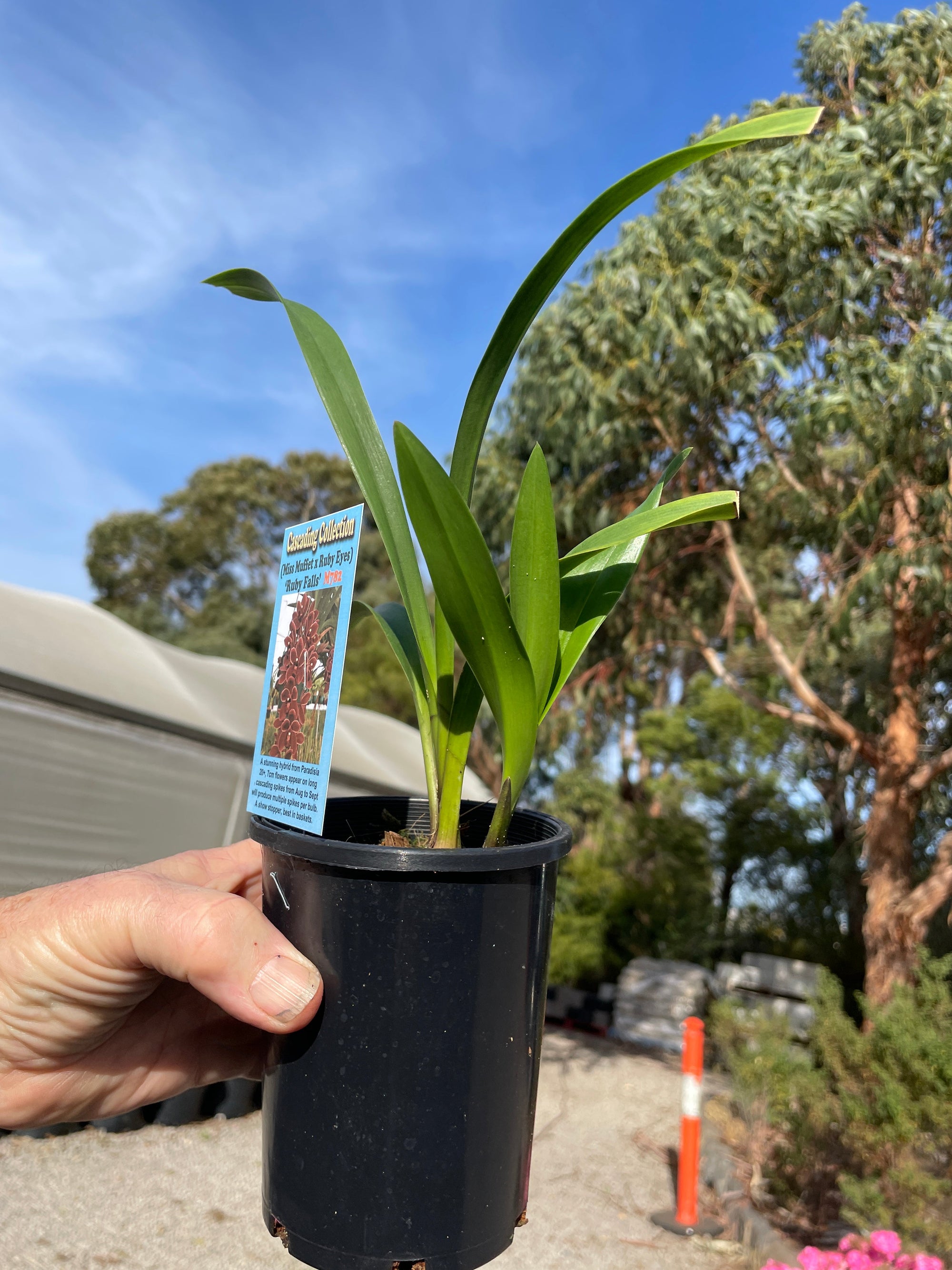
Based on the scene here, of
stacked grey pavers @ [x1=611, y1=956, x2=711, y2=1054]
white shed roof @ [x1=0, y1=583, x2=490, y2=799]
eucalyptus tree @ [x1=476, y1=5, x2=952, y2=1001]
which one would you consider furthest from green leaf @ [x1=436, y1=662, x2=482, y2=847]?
stacked grey pavers @ [x1=611, y1=956, x2=711, y2=1054]

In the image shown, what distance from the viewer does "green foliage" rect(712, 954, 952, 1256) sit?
2658 millimetres

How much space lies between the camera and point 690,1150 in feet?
10.1

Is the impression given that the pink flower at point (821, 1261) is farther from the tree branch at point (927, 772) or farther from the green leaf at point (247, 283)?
the tree branch at point (927, 772)

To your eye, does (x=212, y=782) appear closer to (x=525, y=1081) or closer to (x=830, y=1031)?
(x=830, y=1031)

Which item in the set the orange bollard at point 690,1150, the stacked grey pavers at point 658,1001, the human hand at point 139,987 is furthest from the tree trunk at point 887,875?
the human hand at point 139,987

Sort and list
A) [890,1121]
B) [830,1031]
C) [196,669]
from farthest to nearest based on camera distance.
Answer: [196,669] < [830,1031] < [890,1121]

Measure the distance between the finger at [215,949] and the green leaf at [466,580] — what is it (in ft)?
1.03

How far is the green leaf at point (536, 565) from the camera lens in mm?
802

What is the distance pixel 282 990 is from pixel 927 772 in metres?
4.44

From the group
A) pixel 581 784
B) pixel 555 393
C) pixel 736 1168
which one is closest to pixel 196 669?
pixel 555 393

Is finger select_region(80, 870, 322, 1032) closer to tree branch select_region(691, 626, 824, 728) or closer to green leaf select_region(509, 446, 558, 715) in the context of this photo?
green leaf select_region(509, 446, 558, 715)

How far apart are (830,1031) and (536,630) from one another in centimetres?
318

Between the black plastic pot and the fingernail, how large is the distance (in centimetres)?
2

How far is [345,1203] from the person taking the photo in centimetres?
77
